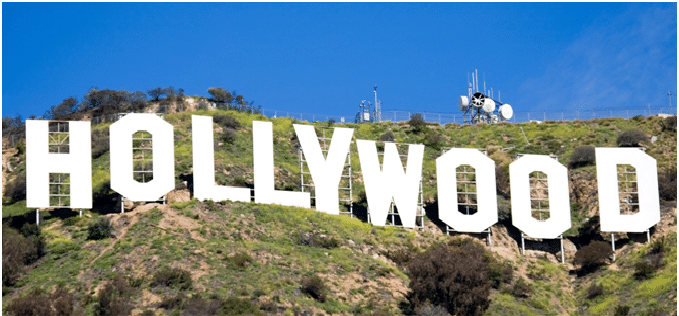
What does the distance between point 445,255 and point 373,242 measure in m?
6.94

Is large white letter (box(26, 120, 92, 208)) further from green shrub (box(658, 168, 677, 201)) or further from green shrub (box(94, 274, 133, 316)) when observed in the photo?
green shrub (box(658, 168, 677, 201))

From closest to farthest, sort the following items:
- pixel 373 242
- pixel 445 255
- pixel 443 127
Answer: pixel 445 255, pixel 373 242, pixel 443 127

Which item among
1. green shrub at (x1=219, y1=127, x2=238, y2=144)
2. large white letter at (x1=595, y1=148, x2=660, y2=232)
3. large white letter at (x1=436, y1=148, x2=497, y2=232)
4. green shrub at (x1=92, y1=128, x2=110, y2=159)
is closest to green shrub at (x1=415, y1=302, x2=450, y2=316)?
Answer: large white letter at (x1=436, y1=148, x2=497, y2=232)

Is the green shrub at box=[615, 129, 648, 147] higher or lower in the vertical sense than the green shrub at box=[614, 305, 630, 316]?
higher

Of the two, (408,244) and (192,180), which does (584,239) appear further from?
(192,180)

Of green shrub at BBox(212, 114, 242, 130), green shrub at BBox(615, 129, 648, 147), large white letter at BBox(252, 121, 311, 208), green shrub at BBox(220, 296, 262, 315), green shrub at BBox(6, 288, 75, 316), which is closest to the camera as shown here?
green shrub at BBox(6, 288, 75, 316)

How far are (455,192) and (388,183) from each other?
4121 mm

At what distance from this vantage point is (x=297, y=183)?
59.5 meters

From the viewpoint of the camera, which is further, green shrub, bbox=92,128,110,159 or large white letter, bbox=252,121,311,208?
green shrub, bbox=92,128,110,159

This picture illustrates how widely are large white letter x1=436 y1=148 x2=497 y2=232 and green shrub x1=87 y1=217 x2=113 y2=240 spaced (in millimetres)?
19804

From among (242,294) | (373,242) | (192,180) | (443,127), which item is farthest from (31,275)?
(443,127)

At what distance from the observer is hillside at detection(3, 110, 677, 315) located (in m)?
41.5

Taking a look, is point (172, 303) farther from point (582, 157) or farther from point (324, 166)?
point (582, 157)

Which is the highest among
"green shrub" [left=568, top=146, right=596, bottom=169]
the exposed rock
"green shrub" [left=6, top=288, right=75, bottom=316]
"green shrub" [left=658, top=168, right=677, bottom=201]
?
"green shrub" [left=568, top=146, right=596, bottom=169]
